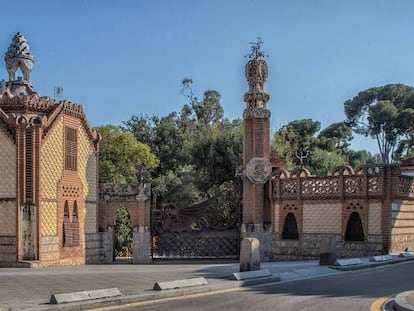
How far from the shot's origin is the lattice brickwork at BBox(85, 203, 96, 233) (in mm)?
26250

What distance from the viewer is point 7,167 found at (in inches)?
898

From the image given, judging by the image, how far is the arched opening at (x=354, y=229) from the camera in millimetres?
24453

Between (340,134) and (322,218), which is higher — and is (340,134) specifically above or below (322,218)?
above

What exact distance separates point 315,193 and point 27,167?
11.4m

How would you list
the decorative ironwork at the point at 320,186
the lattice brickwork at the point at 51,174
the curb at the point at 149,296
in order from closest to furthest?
the curb at the point at 149,296 < the lattice brickwork at the point at 51,174 < the decorative ironwork at the point at 320,186

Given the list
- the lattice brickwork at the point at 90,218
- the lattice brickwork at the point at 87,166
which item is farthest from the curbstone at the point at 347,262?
the lattice brickwork at the point at 87,166

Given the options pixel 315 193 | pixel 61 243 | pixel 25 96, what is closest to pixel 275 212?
pixel 315 193

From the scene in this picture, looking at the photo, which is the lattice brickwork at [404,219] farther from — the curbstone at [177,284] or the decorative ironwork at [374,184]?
the curbstone at [177,284]

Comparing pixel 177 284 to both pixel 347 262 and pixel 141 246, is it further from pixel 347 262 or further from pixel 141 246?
pixel 141 246

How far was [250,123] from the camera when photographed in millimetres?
26938

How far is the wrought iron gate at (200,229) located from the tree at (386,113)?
38.5m

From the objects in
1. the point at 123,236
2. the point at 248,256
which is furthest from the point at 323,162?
the point at 248,256

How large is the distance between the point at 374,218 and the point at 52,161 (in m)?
12.4

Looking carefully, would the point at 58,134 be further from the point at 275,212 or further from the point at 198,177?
the point at 198,177
